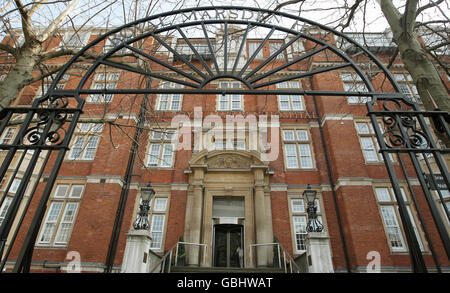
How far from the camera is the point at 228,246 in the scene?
11461 millimetres

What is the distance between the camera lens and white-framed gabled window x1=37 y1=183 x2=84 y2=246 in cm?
1096

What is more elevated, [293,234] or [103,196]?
[103,196]

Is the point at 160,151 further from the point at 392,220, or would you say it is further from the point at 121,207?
the point at 392,220

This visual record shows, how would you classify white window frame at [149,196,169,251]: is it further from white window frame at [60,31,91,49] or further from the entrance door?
white window frame at [60,31,91,49]

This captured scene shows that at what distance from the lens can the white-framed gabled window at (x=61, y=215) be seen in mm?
10961

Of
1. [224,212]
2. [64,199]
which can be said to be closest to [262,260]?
[224,212]

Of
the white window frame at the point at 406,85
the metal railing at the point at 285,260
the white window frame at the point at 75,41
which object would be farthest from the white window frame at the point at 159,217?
the white window frame at the point at 406,85

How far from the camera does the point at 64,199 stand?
11898mm

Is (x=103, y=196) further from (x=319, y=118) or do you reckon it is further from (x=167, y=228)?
(x=319, y=118)

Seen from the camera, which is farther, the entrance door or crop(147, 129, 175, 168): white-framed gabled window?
crop(147, 129, 175, 168): white-framed gabled window

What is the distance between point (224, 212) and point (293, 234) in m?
3.22

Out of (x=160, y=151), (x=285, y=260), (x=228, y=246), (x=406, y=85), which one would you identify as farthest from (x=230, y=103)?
(x=406, y=85)

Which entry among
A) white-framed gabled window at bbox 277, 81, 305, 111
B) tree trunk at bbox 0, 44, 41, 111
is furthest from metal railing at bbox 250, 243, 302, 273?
tree trunk at bbox 0, 44, 41, 111

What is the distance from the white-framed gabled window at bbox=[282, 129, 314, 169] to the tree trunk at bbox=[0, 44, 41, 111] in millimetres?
11021
